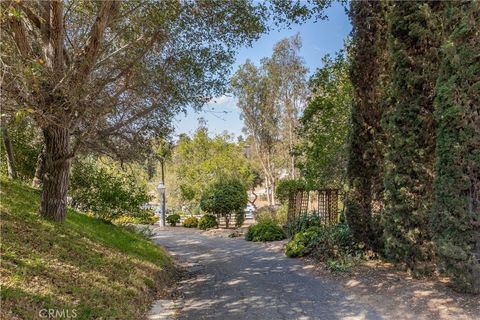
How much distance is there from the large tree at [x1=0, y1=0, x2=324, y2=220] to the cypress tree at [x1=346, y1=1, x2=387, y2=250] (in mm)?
1164

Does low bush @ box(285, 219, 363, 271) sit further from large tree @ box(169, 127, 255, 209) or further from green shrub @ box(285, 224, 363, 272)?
large tree @ box(169, 127, 255, 209)

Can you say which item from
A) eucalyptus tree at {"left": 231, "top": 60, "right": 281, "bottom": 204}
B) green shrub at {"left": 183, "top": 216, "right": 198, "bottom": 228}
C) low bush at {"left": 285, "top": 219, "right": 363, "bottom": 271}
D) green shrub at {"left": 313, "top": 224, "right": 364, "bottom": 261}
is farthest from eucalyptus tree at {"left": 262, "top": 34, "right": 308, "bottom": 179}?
green shrub at {"left": 313, "top": 224, "right": 364, "bottom": 261}

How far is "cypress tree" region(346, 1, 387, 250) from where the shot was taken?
6.70 metres

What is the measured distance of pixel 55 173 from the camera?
5879 millimetres

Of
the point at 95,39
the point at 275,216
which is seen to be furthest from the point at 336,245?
the point at 275,216

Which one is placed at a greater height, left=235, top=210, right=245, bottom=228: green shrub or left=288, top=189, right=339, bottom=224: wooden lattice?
left=288, top=189, right=339, bottom=224: wooden lattice

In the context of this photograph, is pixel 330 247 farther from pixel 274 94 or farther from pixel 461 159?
pixel 274 94

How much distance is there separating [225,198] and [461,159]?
41.5 feet

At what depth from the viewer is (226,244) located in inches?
460

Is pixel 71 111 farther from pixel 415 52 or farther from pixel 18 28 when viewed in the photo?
pixel 415 52

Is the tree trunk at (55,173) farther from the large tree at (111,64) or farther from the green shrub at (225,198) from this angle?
the green shrub at (225,198)

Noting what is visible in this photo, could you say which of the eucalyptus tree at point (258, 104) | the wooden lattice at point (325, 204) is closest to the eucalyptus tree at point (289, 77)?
the eucalyptus tree at point (258, 104)

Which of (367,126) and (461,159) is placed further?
(367,126)

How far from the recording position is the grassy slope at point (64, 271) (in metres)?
3.53
